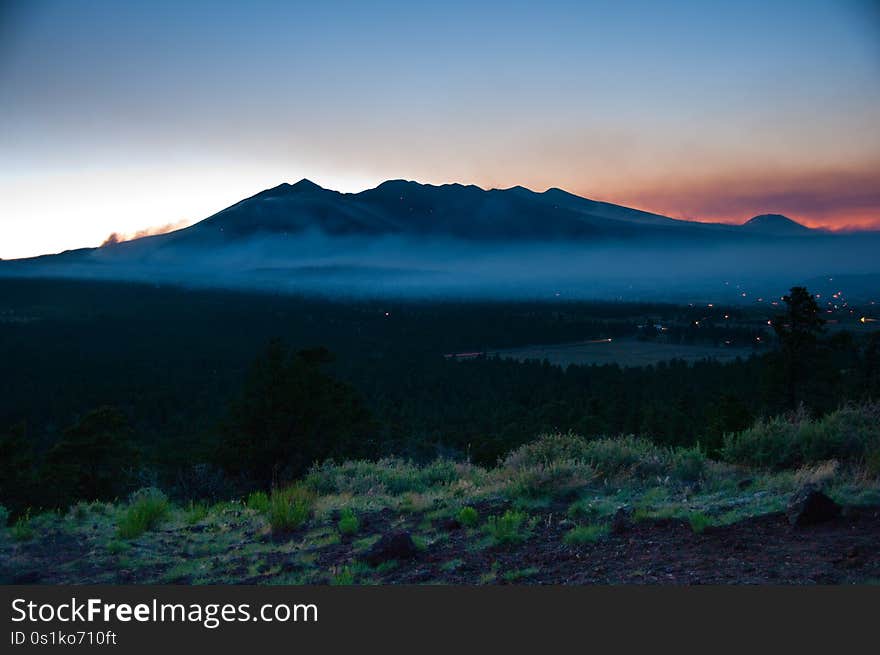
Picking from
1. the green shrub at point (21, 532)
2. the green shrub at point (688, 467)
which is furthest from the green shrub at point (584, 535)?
the green shrub at point (21, 532)

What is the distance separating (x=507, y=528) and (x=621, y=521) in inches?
39.4

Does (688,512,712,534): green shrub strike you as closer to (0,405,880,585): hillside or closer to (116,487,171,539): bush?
(0,405,880,585): hillside

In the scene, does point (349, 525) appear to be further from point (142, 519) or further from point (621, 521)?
point (621, 521)

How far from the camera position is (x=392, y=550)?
214 inches

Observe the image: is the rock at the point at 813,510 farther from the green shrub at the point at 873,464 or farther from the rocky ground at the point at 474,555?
the green shrub at the point at 873,464

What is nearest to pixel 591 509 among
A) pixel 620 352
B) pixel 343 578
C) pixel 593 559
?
pixel 593 559

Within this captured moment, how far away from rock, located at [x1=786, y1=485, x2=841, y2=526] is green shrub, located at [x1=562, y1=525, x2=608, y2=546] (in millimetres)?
1529

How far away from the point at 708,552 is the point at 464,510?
2.36 m

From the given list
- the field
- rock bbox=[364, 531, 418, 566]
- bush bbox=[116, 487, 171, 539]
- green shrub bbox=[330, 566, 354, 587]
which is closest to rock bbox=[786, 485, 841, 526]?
rock bbox=[364, 531, 418, 566]

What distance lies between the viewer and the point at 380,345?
4729 inches

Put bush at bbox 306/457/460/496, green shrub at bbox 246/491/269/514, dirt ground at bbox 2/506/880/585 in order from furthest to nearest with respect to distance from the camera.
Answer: bush at bbox 306/457/460/496 < green shrub at bbox 246/491/269/514 < dirt ground at bbox 2/506/880/585

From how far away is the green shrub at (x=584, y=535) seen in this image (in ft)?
18.3

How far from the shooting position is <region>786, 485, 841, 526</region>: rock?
17.8 feet

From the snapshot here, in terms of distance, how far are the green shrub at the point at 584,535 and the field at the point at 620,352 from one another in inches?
3600
